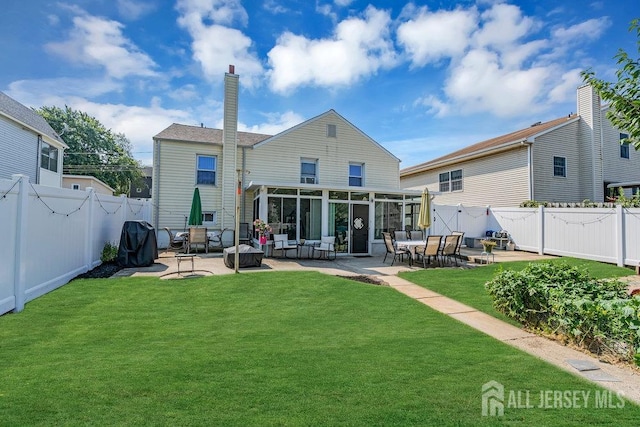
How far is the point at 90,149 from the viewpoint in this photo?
34.4 m

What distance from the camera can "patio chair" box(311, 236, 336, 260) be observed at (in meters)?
12.3

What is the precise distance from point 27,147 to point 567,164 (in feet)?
92.9

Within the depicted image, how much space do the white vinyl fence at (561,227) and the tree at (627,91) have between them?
9415 mm

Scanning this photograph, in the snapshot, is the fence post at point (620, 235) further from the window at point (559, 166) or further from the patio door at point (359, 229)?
the patio door at point (359, 229)

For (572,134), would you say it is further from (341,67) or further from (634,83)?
(634,83)

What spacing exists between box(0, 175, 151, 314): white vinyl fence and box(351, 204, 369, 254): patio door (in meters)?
8.92

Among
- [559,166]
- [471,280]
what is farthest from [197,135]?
[559,166]

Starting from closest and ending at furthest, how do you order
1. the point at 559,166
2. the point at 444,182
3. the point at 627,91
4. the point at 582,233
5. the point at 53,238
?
the point at 627,91 → the point at 53,238 → the point at 582,233 → the point at 559,166 → the point at 444,182

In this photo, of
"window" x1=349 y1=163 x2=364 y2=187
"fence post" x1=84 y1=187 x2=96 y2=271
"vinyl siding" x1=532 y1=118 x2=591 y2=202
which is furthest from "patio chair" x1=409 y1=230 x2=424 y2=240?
"fence post" x1=84 y1=187 x2=96 y2=271

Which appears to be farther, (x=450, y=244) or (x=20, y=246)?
(x=450, y=244)

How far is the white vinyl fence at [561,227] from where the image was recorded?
1093 cm

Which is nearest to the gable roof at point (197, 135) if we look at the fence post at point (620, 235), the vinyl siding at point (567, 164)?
the vinyl siding at point (567, 164)

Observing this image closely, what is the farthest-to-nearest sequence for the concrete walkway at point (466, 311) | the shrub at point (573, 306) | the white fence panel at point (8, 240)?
the white fence panel at point (8, 240)
the shrub at point (573, 306)
the concrete walkway at point (466, 311)

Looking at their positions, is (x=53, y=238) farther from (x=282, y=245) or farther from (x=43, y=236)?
(x=282, y=245)
